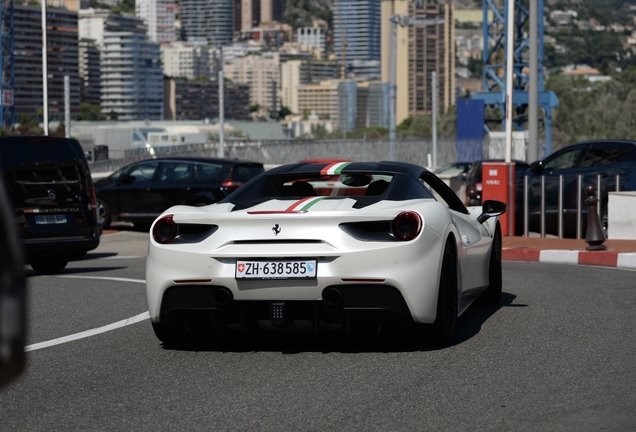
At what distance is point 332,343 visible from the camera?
716 cm

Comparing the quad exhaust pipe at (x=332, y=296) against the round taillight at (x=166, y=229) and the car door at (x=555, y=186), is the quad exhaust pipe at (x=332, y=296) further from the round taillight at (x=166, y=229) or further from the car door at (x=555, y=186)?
the car door at (x=555, y=186)

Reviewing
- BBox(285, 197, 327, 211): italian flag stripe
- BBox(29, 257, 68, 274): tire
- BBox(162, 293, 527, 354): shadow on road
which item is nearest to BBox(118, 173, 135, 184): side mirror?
BBox(29, 257, 68, 274): tire

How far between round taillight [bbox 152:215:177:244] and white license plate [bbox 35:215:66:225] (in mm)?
6601

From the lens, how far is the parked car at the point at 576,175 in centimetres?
1717

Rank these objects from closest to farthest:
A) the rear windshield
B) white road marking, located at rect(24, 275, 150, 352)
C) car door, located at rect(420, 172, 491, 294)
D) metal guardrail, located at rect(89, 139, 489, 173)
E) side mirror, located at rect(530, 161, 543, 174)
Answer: white road marking, located at rect(24, 275, 150, 352) → car door, located at rect(420, 172, 491, 294) → the rear windshield → side mirror, located at rect(530, 161, 543, 174) → metal guardrail, located at rect(89, 139, 489, 173)

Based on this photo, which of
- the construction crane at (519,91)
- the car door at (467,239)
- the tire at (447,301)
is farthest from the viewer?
the construction crane at (519,91)

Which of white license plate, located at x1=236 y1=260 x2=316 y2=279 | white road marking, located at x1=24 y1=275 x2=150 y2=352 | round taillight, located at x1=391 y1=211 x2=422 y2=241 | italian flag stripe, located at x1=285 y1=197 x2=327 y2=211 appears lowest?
white road marking, located at x1=24 y1=275 x2=150 y2=352

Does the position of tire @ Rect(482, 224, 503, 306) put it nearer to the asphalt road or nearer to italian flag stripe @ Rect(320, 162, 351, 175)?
the asphalt road

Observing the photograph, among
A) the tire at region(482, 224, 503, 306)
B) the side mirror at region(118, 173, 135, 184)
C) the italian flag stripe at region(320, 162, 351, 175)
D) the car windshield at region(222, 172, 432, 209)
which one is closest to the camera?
the car windshield at region(222, 172, 432, 209)

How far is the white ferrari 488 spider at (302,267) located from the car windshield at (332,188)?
138 mm

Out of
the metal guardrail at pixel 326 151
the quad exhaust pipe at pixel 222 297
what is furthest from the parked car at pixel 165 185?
the metal guardrail at pixel 326 151

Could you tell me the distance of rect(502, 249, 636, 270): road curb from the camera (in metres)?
13.6

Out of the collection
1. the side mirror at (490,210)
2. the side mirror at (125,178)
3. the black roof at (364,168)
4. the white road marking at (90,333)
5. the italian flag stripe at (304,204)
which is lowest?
the white road marking at (90,333)

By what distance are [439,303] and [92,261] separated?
32.7ft
